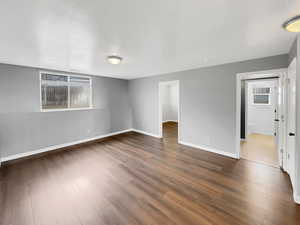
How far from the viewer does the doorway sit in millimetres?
4152

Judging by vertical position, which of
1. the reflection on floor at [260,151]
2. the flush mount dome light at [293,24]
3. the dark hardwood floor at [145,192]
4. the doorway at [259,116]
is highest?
the flush mount dome light at [293,24]

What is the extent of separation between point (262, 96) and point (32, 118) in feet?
27.4

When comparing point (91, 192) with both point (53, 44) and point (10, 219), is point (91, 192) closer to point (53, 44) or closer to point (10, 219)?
point (10, 219)

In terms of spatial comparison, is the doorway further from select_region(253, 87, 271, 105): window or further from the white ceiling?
the white ceiling

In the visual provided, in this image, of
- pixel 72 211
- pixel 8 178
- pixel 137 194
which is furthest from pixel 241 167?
pixel 8 178

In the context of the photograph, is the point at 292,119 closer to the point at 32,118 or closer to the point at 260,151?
the point at 260,151

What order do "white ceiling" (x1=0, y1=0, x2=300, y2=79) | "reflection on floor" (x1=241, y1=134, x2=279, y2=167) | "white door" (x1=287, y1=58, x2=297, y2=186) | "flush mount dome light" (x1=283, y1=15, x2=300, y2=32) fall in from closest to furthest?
1. "white ceiling" (x1=0, y1=0, x2=300, y2=79)
2. "flush mount dome light" (x1=283, y1=15, x2=300, y2=32)
3. "white door" (x1=287, y1=58, x2=297, y2=186)
4. "reflection on floor" (x1=241, y1=134, x2=279, y2=167)

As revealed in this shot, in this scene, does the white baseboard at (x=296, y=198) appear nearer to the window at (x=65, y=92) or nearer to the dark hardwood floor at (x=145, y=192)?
the dark hardwood floor at (x=145, y=192)

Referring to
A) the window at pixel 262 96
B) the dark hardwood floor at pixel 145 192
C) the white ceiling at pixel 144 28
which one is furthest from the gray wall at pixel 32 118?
the window at pixel 262 96

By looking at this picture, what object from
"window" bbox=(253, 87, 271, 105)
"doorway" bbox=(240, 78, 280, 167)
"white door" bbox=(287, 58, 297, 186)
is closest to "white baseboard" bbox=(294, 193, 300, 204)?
"white door" bbox=(287, 58, 297, 186)

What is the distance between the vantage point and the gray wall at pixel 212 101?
3.16 meters

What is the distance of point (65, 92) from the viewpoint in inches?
172

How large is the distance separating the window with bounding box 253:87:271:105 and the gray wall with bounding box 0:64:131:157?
646 cm

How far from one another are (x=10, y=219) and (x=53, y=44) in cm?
262
